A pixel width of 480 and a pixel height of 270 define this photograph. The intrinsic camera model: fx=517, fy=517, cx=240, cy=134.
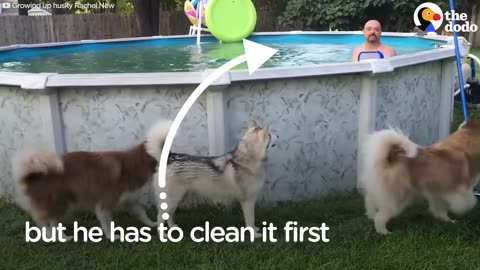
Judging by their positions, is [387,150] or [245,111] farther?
[245,111]

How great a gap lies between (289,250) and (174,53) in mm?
7405

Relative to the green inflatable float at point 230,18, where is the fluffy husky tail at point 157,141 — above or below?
below

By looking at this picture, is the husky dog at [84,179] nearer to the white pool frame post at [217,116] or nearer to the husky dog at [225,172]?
the husky dog at [225,172]

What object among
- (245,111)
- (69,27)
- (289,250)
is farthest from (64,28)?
(289,250)

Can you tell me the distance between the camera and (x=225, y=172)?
154 inches

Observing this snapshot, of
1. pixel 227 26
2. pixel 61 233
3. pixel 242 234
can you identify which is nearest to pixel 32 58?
pixel 227 26

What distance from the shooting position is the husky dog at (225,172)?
385cm

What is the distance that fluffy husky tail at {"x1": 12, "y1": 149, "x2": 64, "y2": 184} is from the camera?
3654 millimetres

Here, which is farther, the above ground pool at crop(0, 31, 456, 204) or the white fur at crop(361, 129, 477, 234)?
the above ground pool at crop(0, 31, 456, 204)

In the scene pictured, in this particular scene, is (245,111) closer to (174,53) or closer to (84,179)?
(84,179)

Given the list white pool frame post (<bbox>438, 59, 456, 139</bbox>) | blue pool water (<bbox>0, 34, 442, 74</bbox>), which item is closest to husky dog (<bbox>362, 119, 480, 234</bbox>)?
white pool frame post (<bbox>438, 59, 456, 139</bbox>)

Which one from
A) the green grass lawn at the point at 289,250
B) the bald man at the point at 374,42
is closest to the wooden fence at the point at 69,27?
the bald man at the point at 374,42

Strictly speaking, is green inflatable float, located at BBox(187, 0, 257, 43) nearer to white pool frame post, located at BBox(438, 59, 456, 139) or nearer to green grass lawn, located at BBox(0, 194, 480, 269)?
white pool frame post, located at BBox(438, 59, 456, 139)

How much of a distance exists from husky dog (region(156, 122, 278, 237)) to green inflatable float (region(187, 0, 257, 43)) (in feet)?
27.1
